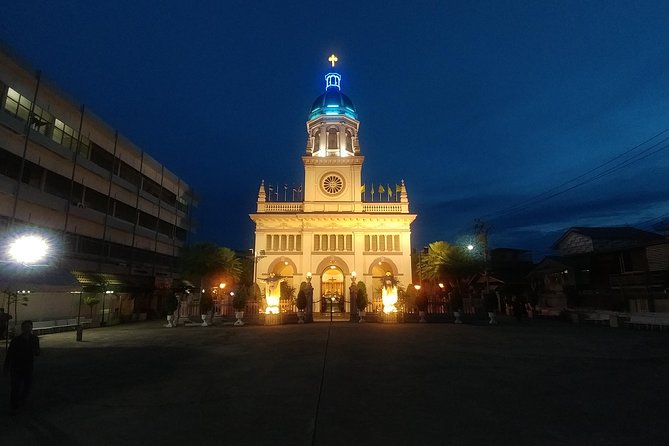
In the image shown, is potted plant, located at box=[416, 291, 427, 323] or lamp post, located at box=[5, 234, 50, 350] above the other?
lamp post, located at box=[5, 234, 50, 350]

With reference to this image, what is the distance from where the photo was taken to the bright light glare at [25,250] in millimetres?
17609

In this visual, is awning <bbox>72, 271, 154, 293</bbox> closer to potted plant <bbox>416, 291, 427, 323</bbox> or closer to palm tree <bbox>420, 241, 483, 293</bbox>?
potted plant <bbox>416, 291, 427, 323</bbox>

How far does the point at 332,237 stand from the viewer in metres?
38.7

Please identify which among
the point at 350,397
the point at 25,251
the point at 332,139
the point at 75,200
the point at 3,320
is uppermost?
the point at 332,139

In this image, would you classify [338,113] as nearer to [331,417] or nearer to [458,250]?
[458,250]

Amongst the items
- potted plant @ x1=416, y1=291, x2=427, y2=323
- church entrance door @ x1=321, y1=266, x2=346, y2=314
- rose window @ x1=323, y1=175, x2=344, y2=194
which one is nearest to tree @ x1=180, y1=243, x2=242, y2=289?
church entrance door @ x1=321, y1=266, x2=346, y2=314

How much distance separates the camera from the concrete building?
20.0 m

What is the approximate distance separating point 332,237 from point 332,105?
17498 millimetres

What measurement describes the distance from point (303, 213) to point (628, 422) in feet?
112

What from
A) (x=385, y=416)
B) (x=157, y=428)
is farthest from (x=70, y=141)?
(x=385, y=416)

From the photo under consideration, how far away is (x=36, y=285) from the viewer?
631 inches

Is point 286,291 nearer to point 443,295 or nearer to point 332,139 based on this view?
point 443,295

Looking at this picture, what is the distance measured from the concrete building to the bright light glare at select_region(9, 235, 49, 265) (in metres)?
0.85

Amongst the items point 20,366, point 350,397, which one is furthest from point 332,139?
point 20,366
